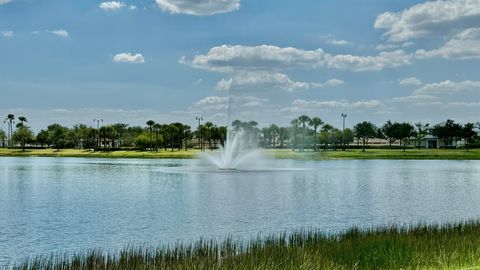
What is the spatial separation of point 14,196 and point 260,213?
24.5m

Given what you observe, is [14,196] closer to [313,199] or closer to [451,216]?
[313,199]

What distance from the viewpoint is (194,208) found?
41781mm

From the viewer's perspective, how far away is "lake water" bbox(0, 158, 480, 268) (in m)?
29.8

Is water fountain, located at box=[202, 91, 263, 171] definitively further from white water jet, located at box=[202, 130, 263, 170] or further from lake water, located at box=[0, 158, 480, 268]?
lake water, located at box=[0, 158, 480, 268]

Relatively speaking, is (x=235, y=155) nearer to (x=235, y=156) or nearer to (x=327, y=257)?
(x=235, y=156)

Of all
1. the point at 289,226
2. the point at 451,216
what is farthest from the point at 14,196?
the point at 451,216

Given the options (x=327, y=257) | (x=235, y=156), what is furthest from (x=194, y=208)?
(x=235, y=156)

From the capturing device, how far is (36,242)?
27.5 metres

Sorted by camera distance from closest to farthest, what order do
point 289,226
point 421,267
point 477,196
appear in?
1. point 421,267
2. point 289,226
3. point 477,196

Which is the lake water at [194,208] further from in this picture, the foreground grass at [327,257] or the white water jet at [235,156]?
the white water jet at [235,156]

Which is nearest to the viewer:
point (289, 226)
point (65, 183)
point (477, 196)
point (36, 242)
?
point (36, 242)

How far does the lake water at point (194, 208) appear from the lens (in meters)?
29.8

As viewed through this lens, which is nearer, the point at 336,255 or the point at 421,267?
the point at 421,267

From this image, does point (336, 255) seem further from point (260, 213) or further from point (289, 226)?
point (260, 213)
